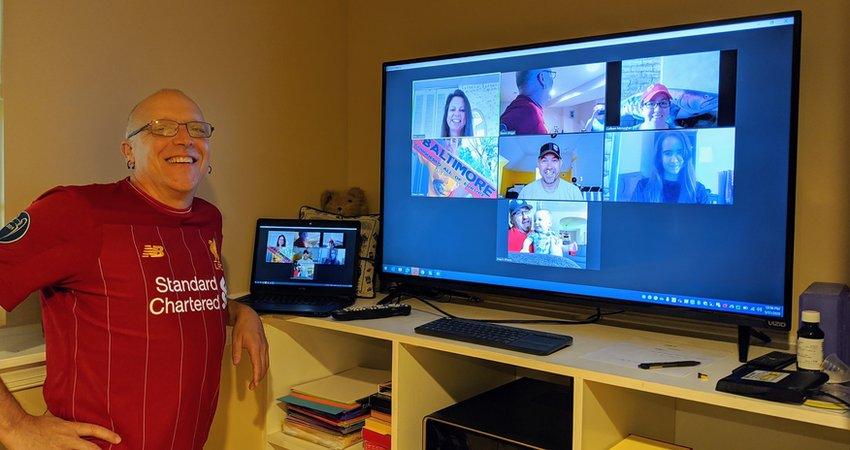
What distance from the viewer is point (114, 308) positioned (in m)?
1.58

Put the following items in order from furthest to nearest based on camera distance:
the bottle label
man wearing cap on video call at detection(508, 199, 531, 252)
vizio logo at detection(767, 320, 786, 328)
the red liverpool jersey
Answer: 1. man wearing cap on video call at detection(508, 199, 531, 252)
2. vizio logo at detection(767, 320, 786, 328)
3. the red liverpool jersey
4. the bottle label

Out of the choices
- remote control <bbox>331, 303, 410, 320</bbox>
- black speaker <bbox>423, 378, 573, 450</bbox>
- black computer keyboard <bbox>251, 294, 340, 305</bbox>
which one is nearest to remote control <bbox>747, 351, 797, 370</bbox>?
black speaker <bbox>423, 378, 573, 450</bbox>

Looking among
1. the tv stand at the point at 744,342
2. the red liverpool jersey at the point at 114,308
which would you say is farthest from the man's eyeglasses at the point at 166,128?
the tv stand at the point at 744,342

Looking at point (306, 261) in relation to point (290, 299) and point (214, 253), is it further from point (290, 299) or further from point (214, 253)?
point (214, 253)

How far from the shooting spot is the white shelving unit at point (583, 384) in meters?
1.47

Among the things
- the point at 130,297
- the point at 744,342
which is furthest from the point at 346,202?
the point at 744,342

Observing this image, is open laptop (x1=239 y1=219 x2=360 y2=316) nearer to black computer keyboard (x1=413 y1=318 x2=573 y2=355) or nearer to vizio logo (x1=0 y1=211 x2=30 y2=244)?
black computer keyboard (x1=413 y1=318 x2=573 y2=355)

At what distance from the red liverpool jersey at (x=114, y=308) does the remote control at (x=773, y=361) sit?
125 cm

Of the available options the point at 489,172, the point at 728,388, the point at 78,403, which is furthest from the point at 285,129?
the point at 728,388

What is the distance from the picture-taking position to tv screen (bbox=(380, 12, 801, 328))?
160 cm

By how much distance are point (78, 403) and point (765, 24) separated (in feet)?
5.68

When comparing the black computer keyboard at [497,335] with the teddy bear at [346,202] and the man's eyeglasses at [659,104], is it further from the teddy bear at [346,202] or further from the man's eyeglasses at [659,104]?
the teddy bear at [346,202]

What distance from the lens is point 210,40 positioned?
2295 millimetres

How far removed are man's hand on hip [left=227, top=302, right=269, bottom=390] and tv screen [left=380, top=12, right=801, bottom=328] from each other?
1.69 feet
